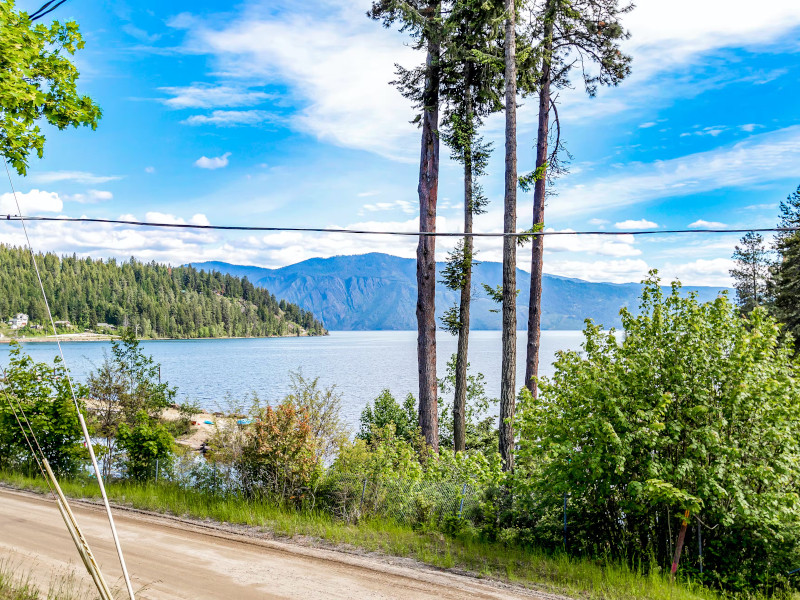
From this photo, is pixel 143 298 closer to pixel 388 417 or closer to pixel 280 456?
pixel 388 417

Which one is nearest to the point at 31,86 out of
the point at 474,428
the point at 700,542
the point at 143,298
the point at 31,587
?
the point at 31,587

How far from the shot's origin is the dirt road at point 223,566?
720cm

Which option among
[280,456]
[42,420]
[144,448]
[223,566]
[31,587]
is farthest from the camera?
[42,420]

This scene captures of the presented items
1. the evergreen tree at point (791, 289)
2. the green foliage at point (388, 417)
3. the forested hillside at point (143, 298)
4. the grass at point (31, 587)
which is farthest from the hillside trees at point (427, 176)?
the forested hillside at point (143, 298)

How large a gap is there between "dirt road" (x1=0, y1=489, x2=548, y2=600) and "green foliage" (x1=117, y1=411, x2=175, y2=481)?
99.5 inches

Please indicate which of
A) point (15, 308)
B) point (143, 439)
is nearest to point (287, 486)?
point (143, 439)

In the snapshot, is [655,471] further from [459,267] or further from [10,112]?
[459,267]

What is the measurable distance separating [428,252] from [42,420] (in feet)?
37.0

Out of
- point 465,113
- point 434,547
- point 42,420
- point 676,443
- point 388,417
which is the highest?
point 465,113

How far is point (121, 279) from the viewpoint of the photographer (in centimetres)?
17525

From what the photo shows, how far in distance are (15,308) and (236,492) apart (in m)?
159

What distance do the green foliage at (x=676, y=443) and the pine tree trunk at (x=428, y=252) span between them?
797cm

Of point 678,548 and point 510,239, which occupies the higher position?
point 510,239

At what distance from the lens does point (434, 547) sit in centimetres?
898
